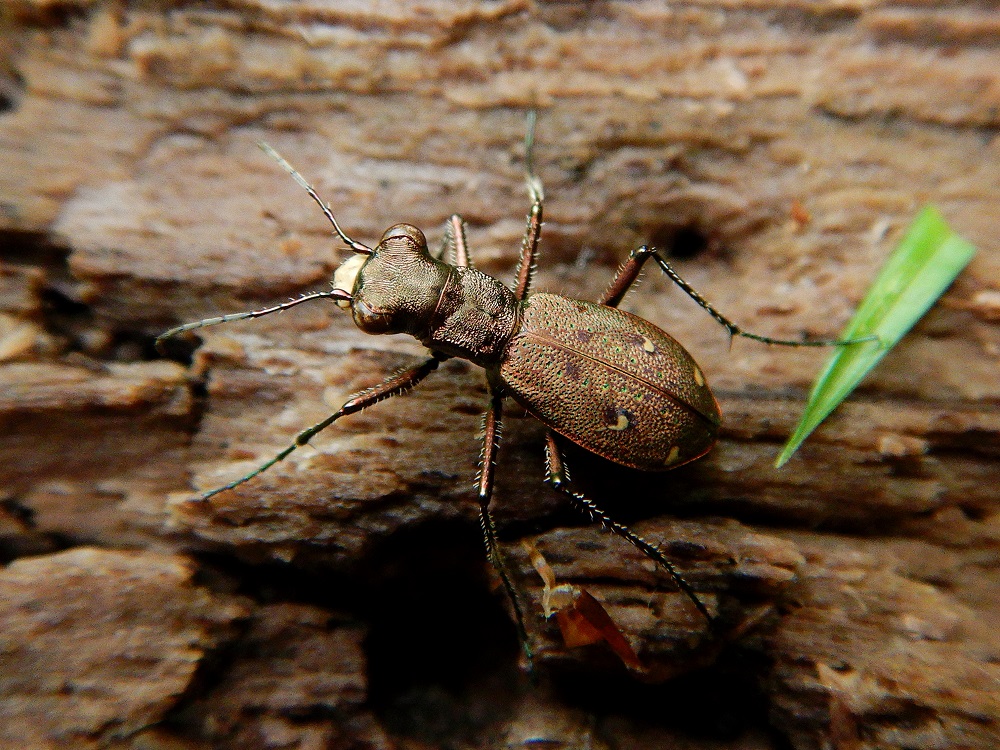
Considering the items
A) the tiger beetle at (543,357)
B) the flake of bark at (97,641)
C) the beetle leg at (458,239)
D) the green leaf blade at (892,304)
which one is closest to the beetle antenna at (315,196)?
the tiger beetle at (543,357)

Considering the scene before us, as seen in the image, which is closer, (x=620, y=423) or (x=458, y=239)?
(x=620, y=423)

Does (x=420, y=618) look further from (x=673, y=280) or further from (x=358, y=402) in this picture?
(x=673, y=280)

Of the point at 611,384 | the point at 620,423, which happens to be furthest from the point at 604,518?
the point at 611,384

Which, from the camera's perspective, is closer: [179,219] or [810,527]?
[810,527]

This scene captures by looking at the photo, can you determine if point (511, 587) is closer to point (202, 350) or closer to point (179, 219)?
point (202, 350)

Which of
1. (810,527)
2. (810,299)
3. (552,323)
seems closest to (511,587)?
(552,323)

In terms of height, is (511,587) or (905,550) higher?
(905,550)

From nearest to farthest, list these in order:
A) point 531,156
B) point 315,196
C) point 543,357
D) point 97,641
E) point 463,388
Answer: point 97,641 < point 543,357 < point 315,196 < point 463,388 < point 531,156
